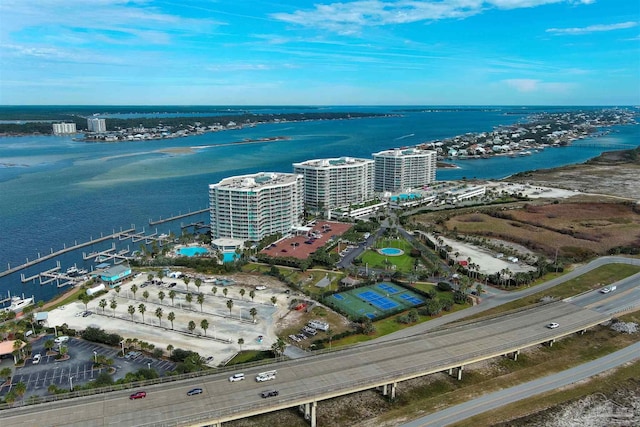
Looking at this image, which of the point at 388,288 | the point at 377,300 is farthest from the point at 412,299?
the point at 388,288

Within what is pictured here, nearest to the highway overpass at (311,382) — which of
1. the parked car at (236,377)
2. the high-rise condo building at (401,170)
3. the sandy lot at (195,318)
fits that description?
the parked car at (236,377)

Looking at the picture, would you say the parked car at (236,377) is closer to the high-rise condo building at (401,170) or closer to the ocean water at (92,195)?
the ocean water at (92,195)

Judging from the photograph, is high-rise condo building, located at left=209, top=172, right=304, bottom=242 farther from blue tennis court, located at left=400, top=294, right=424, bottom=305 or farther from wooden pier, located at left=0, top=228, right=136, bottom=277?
blue tennis court, located at left=400, top=294, right=424, bottom=305

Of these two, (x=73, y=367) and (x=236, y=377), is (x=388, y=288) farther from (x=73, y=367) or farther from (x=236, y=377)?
(x=73, y=367)

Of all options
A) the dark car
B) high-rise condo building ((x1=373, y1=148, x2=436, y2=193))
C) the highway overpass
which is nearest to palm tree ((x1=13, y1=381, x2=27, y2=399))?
the highway overpass

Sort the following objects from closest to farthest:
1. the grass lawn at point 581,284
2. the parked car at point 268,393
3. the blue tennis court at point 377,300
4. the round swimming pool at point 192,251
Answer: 1. the parked car at point 268,393
2. the grass lawn at point 581,284
3. the blue tennis court at point 377,300
4. the round swimming pool at point 192,251

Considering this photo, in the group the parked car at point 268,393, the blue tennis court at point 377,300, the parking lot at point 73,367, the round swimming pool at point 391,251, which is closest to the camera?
the parked car at point 268,393

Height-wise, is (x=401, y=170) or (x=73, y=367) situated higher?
(x=401, y=170)
